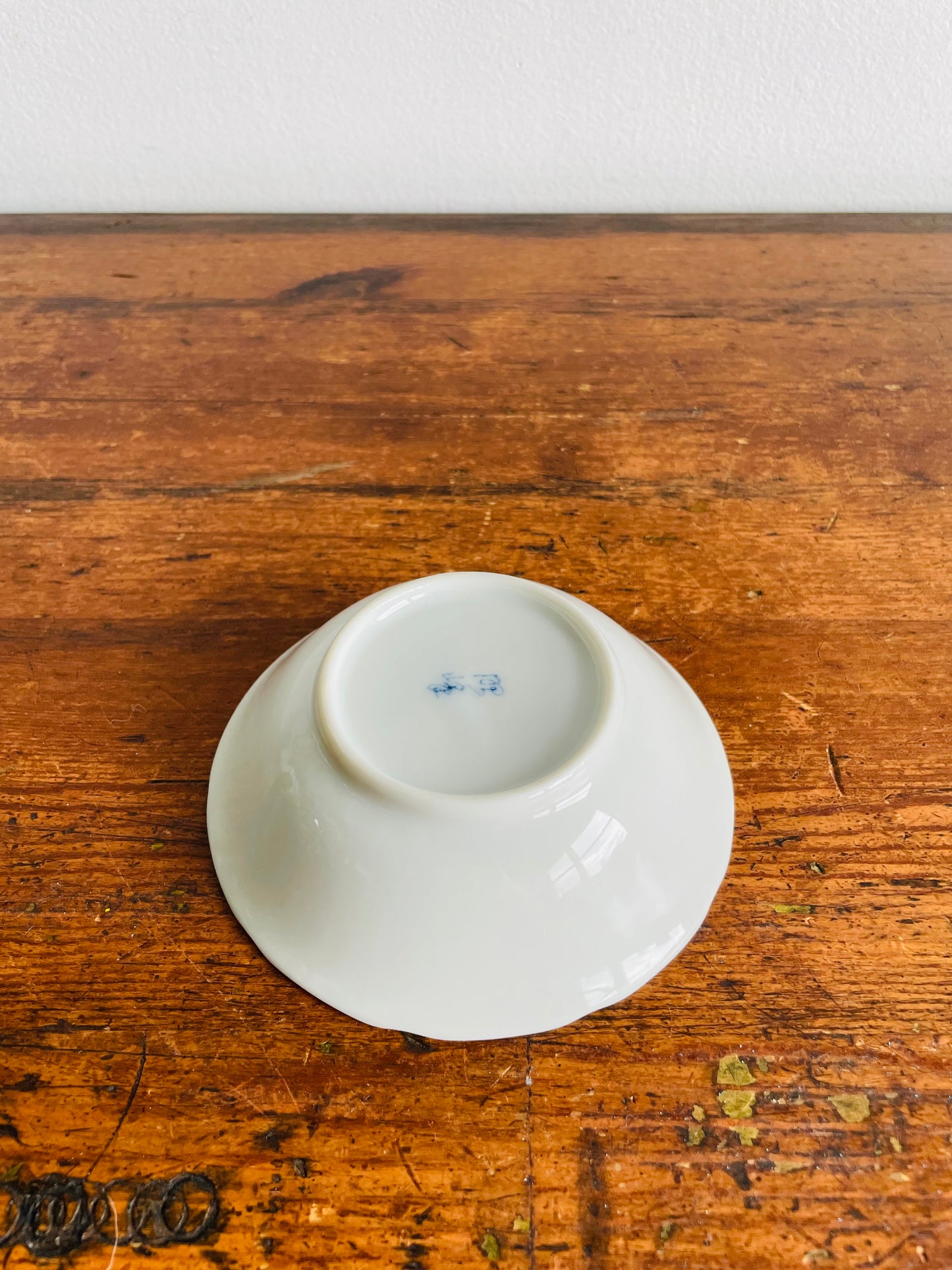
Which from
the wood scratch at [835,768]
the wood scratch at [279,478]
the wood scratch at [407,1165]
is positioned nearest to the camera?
the wood scratch at [407,1165]

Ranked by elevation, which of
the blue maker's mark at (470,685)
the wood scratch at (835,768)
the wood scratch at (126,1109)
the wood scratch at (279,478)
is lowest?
the wood scratch at (126,1109)

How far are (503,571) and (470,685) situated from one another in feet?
0.86

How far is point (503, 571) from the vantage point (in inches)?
27.9

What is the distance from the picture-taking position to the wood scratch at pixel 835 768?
22.4 inches

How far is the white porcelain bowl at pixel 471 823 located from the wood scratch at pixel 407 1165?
5 cm

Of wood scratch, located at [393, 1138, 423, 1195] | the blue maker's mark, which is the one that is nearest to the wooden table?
wood scratch, located at [393, 1138, 423, 1195]

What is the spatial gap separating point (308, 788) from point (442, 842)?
0.08 metres

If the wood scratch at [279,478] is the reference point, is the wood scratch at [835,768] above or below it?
below

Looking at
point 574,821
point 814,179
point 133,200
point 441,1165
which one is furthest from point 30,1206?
point 814,179

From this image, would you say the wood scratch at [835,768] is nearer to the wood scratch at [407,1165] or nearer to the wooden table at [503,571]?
the wooden table at [503,571]

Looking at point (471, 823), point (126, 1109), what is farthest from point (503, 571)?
point (126, 1109)

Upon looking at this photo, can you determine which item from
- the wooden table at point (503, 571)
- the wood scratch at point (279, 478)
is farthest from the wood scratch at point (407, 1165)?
the wood scratch at point (279, 478)

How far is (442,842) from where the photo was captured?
0.42 m

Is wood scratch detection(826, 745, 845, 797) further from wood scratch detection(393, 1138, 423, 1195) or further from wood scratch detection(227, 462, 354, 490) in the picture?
wood scratch detection(227, 462, 354, 490)
